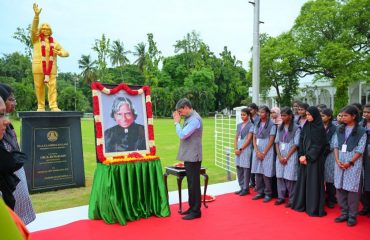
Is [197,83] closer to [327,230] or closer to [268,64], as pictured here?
[268,64]

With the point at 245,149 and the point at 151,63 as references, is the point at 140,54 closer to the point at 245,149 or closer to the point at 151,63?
the point at 151,63

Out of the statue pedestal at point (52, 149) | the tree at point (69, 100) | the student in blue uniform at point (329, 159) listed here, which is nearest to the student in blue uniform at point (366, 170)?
the student in blue uniform at point (329, 159)

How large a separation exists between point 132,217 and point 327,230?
2.29m

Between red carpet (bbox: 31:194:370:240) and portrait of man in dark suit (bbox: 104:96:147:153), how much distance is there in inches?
37.1

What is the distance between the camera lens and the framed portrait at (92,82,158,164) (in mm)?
4246

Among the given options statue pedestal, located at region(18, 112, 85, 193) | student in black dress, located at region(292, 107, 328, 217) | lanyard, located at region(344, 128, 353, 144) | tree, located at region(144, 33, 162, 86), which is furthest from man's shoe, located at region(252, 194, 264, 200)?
tree, located at region(144, 33, 162, 86)

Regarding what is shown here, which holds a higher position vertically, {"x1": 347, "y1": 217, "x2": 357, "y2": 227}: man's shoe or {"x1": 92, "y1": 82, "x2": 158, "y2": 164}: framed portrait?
{"x1": 92, "y1": 82, "x2": 158, "y2": 164}: framed portrait

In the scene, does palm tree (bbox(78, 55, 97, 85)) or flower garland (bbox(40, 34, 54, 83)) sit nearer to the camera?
flower garland (bbox(40, 34, 54, 83))

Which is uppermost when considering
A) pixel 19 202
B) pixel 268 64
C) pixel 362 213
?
pixel 268 64

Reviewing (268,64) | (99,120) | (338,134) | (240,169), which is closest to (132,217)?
(99,120)

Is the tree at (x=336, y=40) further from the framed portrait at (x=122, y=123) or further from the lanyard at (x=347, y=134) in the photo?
the framed portrait at (x=122, y=123)

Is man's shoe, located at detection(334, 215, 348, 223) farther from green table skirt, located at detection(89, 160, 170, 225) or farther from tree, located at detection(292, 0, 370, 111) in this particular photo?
tree, located at detection(292, 0, 370, 111)

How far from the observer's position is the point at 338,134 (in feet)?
14.0

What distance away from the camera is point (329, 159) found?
4754 mm
